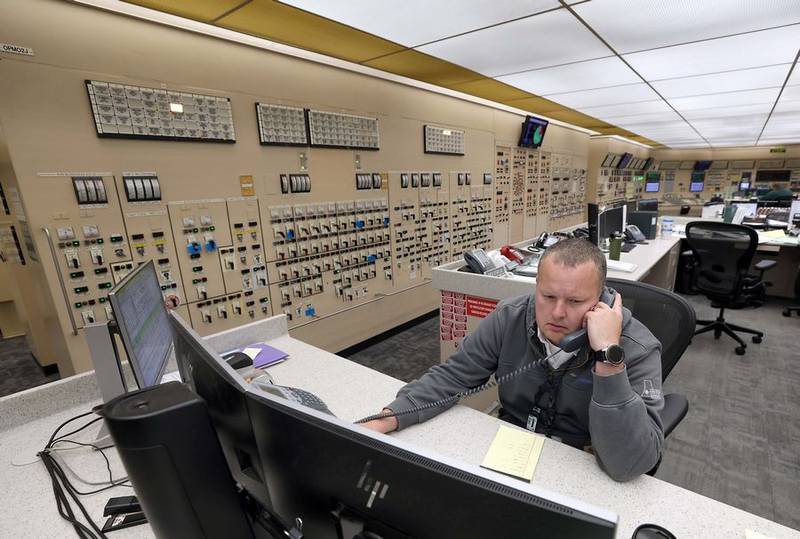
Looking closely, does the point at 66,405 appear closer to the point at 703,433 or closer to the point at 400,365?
the point at 400,365

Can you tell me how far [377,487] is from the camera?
492 millimetres

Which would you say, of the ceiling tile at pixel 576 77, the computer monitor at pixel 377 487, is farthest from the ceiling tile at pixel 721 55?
the computer monitor at pixel 377 487

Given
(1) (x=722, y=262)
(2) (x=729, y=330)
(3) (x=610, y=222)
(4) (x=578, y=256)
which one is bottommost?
(2) (x=729, y=330)

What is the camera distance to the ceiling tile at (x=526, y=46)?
2211 millimetres

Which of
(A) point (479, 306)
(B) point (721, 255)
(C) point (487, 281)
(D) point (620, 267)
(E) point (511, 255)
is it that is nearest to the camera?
(C) point (487, 281)

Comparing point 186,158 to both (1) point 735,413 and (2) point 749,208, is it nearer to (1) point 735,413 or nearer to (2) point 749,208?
(1) point 735,413

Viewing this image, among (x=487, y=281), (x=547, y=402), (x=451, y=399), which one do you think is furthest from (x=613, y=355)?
(x=487, y=281)

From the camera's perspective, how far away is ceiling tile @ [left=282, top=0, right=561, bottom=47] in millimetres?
1935

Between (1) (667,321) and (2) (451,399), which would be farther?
(1) (667,321)

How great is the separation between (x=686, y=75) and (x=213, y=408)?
432 centimetres

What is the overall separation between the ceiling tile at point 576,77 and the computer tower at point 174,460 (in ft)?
11.3

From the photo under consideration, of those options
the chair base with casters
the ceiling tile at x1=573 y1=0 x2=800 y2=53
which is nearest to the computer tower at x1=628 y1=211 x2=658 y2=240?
the chair base with casters

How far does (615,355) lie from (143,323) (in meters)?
1.26

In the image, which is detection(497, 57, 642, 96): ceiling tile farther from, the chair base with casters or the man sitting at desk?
the man sitting at desk
